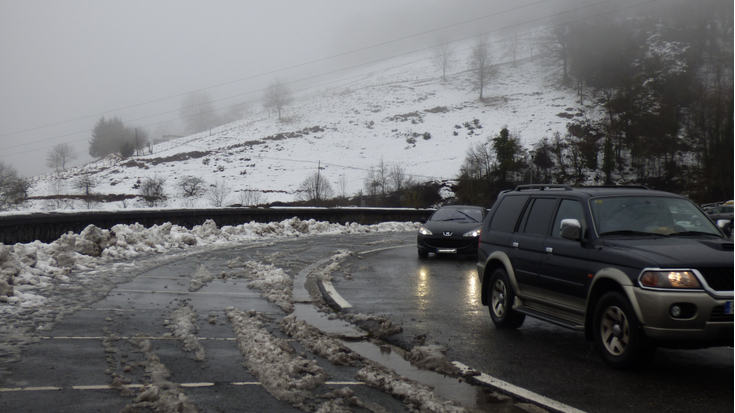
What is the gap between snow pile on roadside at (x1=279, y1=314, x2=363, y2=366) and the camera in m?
5.55

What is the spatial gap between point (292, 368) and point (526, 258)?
3096mm

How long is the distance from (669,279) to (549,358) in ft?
5.14

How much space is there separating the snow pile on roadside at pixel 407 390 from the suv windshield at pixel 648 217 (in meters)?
2.48

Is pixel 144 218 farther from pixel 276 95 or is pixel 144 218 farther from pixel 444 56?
pixel 444 56

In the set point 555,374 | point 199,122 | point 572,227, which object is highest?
point 199,122

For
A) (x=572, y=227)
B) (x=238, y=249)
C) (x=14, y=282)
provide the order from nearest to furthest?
(x=572, y=227)
(x=14, y=282)
(x=238, y=249)

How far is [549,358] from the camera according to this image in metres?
5.77

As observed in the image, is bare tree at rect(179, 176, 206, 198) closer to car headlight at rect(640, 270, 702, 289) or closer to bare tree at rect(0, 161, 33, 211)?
bare tree at rect(0, 161, 33, 211)

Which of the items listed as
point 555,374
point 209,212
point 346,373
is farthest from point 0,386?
point 209,212

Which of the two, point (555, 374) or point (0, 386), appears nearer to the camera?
point (0, 386)

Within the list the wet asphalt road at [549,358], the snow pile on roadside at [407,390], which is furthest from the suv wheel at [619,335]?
the snow pile on roadside at [407,390]

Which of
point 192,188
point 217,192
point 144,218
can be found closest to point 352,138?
point 217,192

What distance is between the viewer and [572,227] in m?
5.73

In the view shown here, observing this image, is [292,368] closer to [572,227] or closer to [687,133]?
[572,227]
